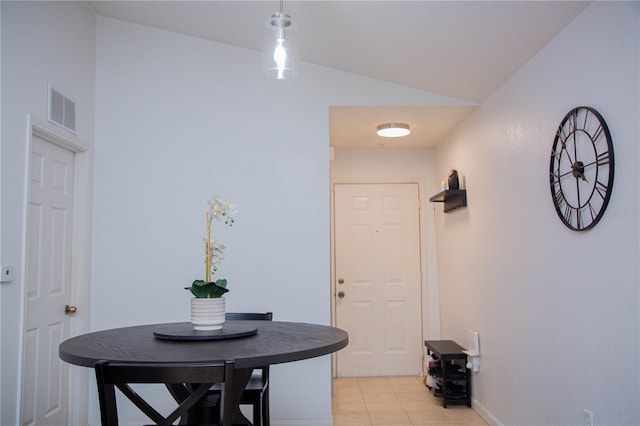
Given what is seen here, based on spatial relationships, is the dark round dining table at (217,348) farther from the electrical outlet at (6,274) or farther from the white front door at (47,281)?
the white front door at (47,281)

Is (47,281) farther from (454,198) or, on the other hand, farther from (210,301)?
(454,198)

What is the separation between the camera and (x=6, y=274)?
8.68ft

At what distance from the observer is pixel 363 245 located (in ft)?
17.0

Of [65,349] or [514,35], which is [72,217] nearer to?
[65,349]

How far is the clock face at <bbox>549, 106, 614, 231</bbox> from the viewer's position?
2225mm

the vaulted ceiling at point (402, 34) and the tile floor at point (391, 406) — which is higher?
the vaulted ceiling at point (402, 34)

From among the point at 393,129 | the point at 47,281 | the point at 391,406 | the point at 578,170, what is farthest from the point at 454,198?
the point at 47,281

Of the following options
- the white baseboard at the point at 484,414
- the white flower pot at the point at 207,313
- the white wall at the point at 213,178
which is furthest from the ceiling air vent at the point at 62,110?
the white baseboard at the point at 484,414

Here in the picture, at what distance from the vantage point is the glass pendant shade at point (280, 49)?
2.40 m

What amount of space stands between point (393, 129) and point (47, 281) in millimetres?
2813

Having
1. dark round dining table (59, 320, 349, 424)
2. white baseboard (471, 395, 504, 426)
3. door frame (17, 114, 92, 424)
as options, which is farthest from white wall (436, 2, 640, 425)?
door frame (17, 114, 92, 424)

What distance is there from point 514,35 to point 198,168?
2265mm

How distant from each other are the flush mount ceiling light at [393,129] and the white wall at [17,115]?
245 cm

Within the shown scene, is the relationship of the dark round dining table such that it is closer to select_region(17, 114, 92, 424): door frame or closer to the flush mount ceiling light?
select_region(17, 114, 92, 424): door frame
